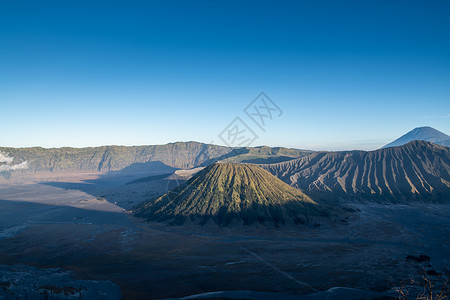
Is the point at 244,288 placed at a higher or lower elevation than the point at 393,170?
lower

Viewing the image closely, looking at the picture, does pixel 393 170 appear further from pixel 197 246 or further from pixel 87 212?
pixel 87 212

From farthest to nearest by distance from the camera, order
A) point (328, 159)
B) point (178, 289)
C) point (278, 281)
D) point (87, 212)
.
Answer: point (328, 159)
point (87, 212)
point (278, 281)
point (178, 289)

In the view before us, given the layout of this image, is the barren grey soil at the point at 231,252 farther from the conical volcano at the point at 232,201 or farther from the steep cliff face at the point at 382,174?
the steep cliff face at the point at 382,174

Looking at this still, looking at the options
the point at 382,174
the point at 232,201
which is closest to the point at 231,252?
the point at 232,201

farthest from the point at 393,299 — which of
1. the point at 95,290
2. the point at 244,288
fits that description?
the point at 95,290

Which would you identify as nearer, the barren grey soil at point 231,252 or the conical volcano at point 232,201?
the barren grey soil at point 231,252

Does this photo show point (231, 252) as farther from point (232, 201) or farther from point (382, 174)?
point (382, 174)

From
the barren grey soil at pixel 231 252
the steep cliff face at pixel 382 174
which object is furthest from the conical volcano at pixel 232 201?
the steep cliff face at pixel 382 174

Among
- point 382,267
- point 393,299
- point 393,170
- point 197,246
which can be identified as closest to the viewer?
point 393,299

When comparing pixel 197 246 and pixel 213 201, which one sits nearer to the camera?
pixel 197 246
